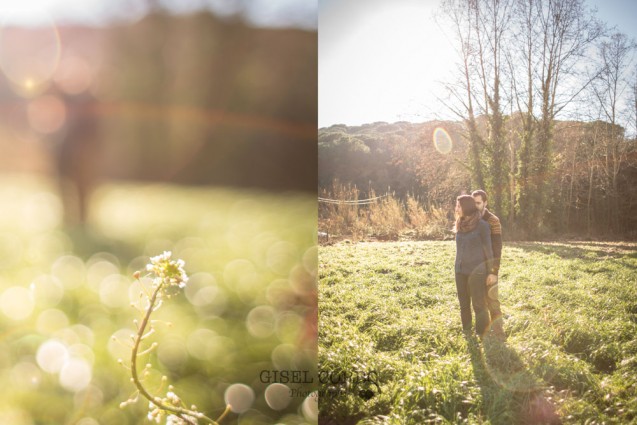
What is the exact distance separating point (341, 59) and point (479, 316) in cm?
163

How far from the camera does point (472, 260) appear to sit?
8.84 feet

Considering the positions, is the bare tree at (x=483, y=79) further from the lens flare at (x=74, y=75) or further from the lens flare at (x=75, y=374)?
the lens flare at (x=74, y=75)

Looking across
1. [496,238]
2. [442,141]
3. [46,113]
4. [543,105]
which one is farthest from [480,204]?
[46,113]

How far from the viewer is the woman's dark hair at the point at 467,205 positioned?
2.70 metres

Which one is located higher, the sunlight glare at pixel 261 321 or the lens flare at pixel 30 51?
the lens flare at pixel 30 51

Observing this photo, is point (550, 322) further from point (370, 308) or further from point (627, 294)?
point (370, 308)

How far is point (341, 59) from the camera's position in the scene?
2895 millimetres

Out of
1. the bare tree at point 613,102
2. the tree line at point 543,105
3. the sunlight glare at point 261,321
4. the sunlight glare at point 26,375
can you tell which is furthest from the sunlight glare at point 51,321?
the bare tree at point 613,102

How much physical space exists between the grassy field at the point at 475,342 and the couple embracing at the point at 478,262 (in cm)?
6

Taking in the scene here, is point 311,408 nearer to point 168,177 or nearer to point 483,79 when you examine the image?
point 483,79

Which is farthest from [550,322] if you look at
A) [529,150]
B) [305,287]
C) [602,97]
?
[305,287]

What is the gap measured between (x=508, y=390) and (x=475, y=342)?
0.31 m

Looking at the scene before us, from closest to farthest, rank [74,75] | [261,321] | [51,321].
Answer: [51,321] → [261,321] → [74,75]

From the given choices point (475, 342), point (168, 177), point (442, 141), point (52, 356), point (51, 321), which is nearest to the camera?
point (475, 342)
